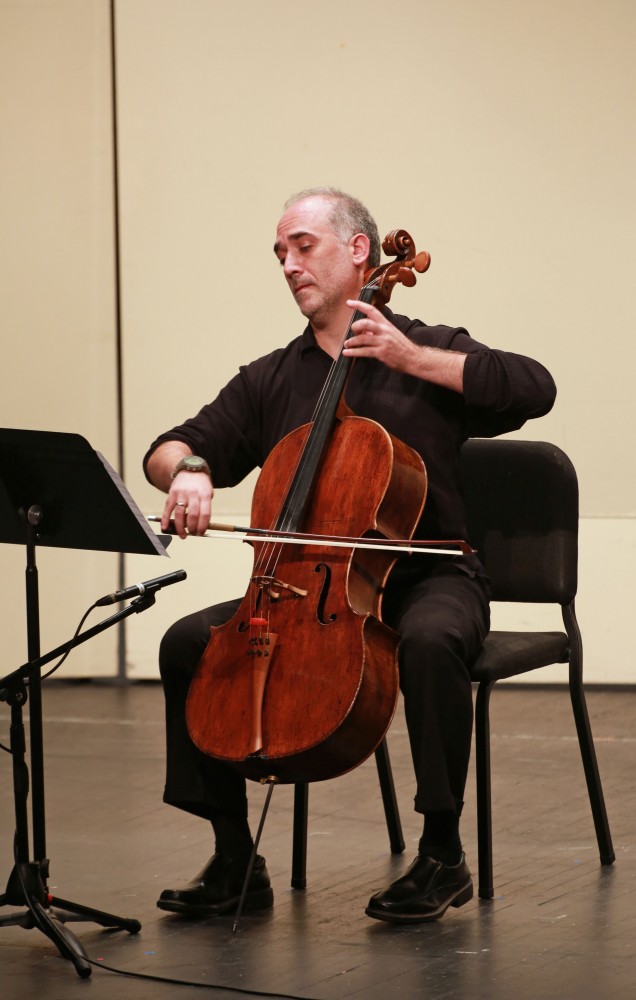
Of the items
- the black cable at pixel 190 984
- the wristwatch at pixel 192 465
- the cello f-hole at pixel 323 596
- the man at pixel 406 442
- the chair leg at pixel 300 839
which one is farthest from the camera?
the chair leg at pixel 300 839

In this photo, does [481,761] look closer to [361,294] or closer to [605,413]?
[361,294]

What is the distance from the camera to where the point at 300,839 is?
8.60 feet

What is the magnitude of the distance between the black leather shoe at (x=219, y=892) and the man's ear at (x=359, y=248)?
1068mm

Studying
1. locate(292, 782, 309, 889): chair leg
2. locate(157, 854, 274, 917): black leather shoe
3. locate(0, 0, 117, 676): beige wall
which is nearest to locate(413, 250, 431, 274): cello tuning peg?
locate(292, 782, 309, 889): chair leg

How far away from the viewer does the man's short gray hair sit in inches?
105

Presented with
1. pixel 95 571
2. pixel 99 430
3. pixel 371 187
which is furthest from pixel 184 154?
pixel 95 571

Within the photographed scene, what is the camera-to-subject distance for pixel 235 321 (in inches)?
183

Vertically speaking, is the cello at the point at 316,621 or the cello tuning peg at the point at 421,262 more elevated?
the cello tuning peg at the point at 421,262

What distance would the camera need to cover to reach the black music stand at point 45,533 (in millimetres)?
2135

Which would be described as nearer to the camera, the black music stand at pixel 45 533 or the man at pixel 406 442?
the black music stand at pixel 45 533

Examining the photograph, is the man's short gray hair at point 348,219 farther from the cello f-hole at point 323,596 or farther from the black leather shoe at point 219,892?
the black leather shoe at point 219,892

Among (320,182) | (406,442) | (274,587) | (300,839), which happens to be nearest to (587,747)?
(300,839)

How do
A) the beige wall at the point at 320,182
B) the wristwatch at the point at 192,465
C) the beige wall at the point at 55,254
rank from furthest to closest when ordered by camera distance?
the beige wall at the point at 55,254
the beige wall at the point at 320,182
the wristwatch at the point at 192,465

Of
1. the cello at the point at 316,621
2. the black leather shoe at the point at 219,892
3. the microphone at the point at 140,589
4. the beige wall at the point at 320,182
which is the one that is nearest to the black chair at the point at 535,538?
the cello at the point at 316,621
